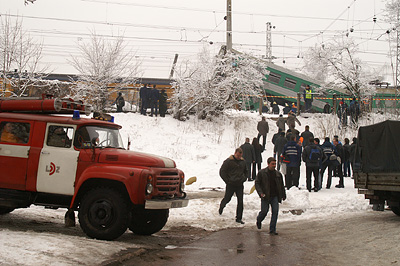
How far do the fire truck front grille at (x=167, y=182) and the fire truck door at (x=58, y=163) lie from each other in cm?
173

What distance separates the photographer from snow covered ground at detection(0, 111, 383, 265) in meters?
7.38

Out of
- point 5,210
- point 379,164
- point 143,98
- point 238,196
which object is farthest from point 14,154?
point 143,98

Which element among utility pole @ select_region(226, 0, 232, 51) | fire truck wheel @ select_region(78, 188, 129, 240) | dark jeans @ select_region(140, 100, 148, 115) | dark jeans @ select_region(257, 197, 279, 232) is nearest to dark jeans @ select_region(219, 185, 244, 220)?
dark jeans @ select_region(257, 197, 279, 232)

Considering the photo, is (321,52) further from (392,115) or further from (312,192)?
(312,192)

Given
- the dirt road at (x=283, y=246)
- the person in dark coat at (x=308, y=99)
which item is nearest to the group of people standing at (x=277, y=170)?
the dirt road at (x=283, y=246)

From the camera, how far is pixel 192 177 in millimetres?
19594

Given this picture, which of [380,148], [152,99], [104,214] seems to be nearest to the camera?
[104,214]

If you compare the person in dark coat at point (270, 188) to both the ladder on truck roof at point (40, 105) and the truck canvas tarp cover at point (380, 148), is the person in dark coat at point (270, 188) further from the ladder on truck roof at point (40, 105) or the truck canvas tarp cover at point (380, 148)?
the ladder on truck roof at point (40, 105)

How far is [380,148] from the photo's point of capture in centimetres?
1303

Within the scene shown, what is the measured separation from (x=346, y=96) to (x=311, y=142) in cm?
1951

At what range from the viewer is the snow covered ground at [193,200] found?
7.38 meters

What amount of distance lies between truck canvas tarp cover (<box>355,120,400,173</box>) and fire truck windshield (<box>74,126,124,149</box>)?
22.0 ft

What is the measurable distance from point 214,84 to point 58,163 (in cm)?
2287

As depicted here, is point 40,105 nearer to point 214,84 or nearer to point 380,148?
point 380,148
